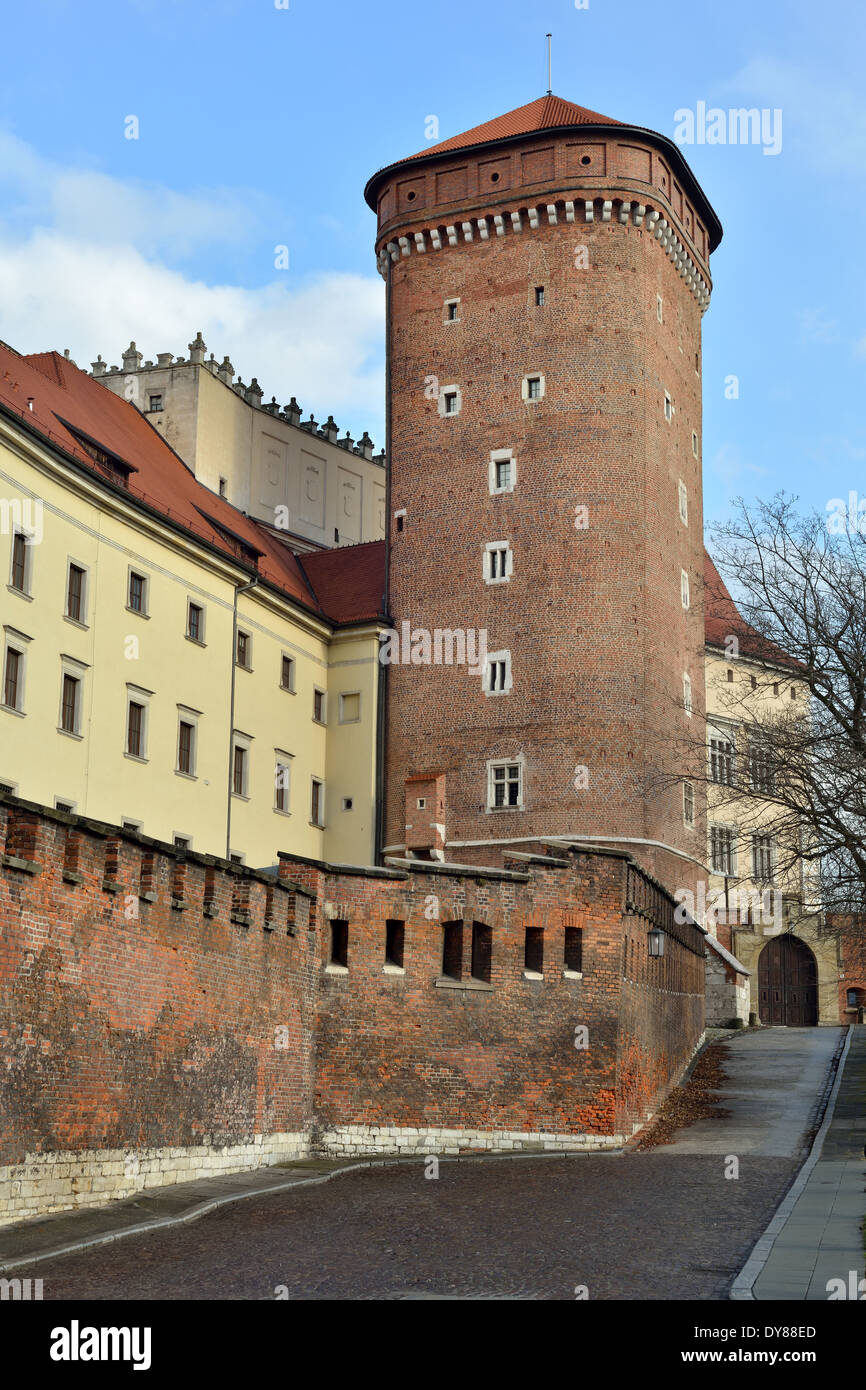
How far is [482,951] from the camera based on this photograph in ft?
97.5

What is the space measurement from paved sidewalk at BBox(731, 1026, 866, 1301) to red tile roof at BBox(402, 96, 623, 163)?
28.8 meters

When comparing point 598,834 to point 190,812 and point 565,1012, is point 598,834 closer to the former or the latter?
point 190,812

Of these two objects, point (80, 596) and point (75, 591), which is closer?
point (75, 591)

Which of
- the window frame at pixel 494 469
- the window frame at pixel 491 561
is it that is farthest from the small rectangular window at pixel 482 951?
the window frame at pixel 494 469

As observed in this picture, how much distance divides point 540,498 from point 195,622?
979 centimetres

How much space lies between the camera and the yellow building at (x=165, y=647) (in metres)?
34.4

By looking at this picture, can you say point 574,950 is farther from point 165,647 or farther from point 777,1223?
point 165,647

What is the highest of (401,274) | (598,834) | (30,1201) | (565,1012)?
(401,274)

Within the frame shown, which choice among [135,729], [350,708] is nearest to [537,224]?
[350,708]

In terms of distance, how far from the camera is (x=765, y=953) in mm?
59156

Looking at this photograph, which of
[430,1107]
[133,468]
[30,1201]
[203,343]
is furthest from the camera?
[203,343]

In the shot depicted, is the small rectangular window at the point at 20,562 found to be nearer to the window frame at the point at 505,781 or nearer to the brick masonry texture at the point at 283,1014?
the brick masonry texture at the point at 283,1014
